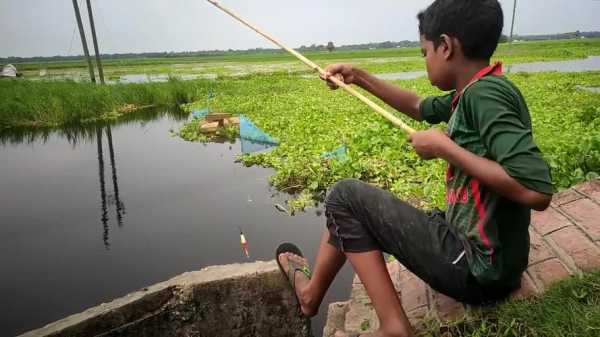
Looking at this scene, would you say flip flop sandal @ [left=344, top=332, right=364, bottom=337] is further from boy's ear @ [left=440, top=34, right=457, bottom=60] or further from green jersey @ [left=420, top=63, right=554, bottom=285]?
boy's ear @ [left=440, top=34, right=457, bottom=60]

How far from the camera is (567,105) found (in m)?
9.20

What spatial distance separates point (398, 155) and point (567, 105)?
5815 millimetres

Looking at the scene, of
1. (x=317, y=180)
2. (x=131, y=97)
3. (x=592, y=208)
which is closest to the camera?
(x=592, y=208)

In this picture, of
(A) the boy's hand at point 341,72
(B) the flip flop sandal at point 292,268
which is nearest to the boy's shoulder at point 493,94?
(A) the boy's hand at point 341,72

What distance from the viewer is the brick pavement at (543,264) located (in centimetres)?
197

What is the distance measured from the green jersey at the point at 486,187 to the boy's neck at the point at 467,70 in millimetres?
59

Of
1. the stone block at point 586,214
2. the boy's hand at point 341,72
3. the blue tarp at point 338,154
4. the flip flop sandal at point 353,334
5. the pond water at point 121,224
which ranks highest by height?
the boy's hand at point 341,72

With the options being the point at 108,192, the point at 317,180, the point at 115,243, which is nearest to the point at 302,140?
the point at 317,180

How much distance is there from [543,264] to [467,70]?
3.62ft

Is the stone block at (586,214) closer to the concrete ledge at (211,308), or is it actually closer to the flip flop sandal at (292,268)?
the flip flop sandal at (292,268)

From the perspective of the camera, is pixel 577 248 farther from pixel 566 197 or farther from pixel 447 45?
pixel 447 45

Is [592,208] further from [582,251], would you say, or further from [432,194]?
[432,194]

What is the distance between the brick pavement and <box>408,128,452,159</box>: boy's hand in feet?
2.74

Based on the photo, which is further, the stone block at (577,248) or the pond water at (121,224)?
the pond water at (121,224)
